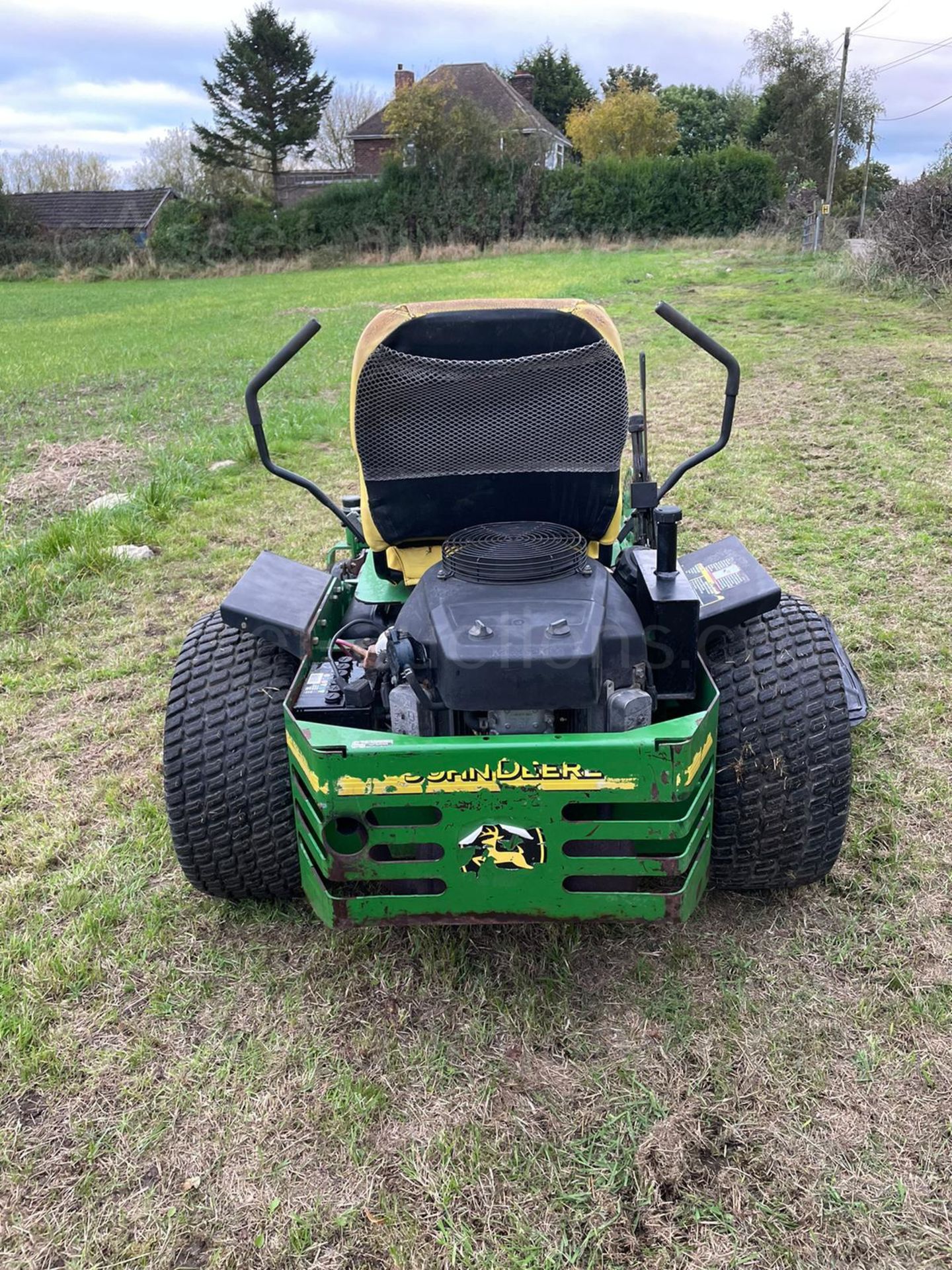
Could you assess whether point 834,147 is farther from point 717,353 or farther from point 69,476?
point 717,353

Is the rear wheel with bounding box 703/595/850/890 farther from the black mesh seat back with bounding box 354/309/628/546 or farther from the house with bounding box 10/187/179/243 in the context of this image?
the house with bounding box 10/187/179/243

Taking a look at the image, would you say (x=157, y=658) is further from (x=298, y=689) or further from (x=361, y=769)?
(x=361, y=769)

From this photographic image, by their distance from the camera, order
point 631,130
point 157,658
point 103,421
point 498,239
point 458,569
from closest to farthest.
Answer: point 458,569 < point 157,658 < point 103,421 < point 498,239 < point 631,130

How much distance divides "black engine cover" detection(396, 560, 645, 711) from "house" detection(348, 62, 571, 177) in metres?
37.0

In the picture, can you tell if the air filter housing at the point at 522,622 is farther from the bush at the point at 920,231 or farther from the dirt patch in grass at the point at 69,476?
the bush at the point at 920,231

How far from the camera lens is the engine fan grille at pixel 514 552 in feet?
7.50

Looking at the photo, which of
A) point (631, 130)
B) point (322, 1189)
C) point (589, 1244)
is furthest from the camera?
point (631, 130)

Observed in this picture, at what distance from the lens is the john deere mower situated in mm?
1984

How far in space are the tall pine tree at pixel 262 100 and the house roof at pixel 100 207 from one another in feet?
11.1

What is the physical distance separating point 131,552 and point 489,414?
3.49m

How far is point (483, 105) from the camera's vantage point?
3606 cm

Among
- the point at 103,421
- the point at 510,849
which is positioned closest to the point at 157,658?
the point at 510,849

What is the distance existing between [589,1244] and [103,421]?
8520mm

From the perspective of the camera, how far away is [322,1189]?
6.22ft
